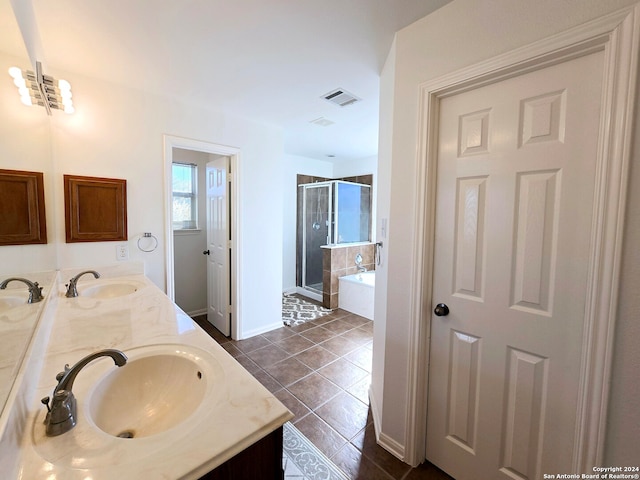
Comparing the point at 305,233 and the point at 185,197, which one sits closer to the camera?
the point at 185,197

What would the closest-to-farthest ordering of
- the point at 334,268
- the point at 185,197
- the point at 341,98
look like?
the point at 341,98
the point at 185,197
the point at 334,268

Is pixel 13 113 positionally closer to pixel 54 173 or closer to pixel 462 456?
pixel 54 173

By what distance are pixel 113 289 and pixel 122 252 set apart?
354mm

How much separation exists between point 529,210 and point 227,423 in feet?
4.35

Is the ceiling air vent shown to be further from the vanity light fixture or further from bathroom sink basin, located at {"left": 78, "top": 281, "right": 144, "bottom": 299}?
bathroom sink basin, located at {"left": 78, "top": 281, "right": 144, "bottom": 299}

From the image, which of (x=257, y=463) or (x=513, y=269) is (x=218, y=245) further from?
(x=513, y=269)

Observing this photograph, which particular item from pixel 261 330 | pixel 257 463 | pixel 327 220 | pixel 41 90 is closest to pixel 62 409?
pixel 257 463

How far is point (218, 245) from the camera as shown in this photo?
3213 mm

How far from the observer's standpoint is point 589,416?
0.99 meters

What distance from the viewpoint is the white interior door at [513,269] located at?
1.05 m

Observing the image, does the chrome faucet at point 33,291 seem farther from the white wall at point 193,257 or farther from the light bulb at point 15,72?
the white wall at point 193,257

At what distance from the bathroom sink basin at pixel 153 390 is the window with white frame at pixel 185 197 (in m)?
2.87

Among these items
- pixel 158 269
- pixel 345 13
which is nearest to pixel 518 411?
pixel 345 13

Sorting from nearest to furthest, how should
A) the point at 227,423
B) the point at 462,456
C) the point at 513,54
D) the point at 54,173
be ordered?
the point at 227,423, the point at 513,54, the point at 462,456, the point at 54,173
